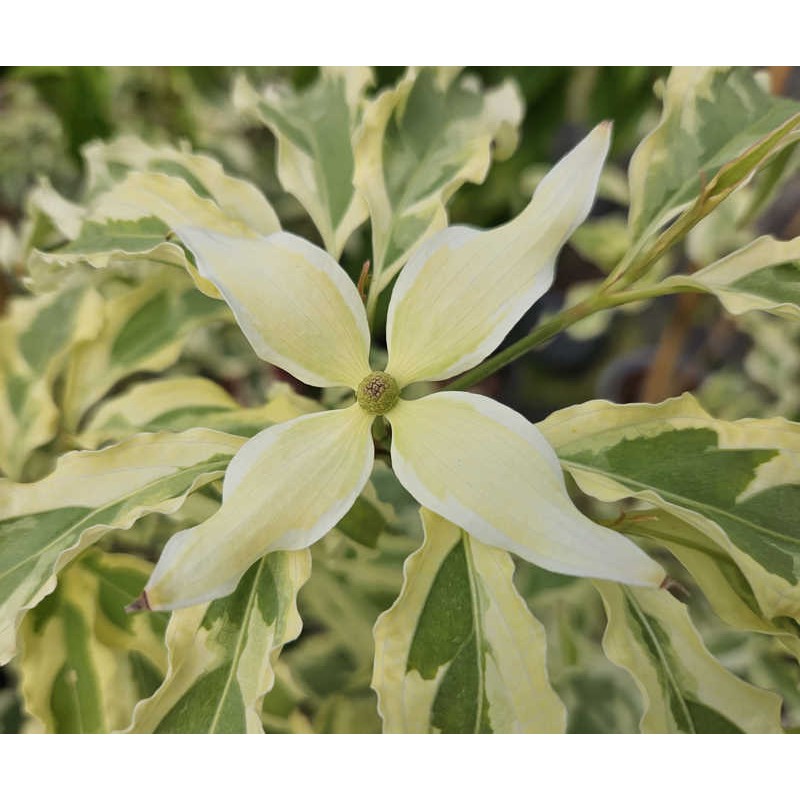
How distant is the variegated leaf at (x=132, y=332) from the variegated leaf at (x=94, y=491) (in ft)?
0.72

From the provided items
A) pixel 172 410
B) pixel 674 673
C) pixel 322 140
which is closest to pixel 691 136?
pixel 322 140

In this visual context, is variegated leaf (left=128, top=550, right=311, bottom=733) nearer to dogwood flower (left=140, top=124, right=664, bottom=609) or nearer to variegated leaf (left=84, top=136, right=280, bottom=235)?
dogwood flower (left=140, top=124, right=664, bottom=609)

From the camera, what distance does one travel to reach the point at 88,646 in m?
0.76

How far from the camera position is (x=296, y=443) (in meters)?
0.58

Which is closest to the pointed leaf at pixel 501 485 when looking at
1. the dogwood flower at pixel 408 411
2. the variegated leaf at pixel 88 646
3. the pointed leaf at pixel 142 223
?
the dogwood flower at pixel 408 411

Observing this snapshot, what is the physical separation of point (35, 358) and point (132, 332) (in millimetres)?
112

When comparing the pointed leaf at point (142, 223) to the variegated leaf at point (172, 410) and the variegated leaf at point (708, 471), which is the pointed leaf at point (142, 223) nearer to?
the variegated leaf at point (172, 410)

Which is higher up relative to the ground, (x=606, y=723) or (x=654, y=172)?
(x=654, y=172)

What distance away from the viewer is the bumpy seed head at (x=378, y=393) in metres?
0.58

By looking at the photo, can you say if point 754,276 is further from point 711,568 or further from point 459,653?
point 459,653
